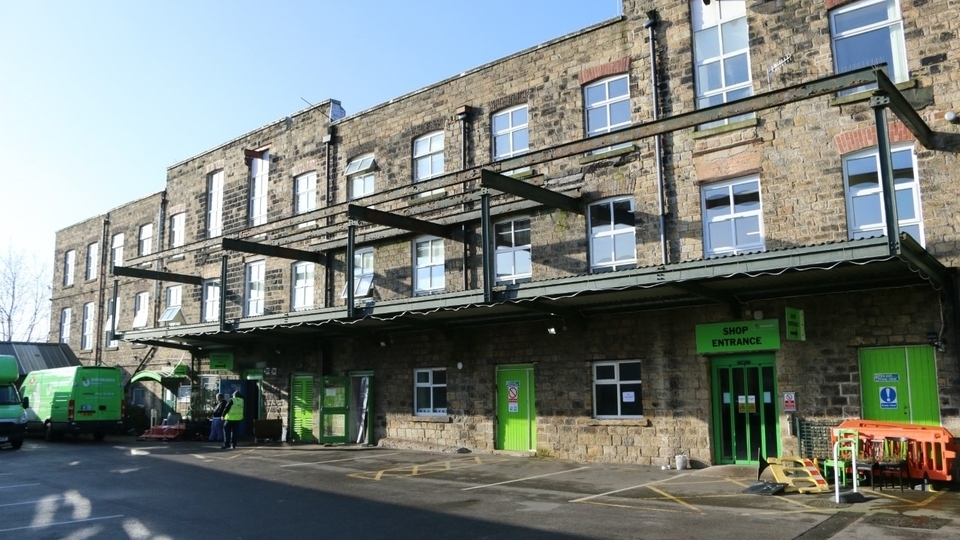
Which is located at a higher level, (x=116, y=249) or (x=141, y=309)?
(x=116, y=249)

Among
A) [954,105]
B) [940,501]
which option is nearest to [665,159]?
[954,105]

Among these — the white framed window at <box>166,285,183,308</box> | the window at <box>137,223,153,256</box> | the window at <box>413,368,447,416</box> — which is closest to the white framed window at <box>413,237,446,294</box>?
the window at <box>413,368,447,416</box>

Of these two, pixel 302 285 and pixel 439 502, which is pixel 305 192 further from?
pixel 439 502

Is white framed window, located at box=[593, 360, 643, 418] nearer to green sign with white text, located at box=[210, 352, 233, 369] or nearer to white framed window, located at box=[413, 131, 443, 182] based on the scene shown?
white framed window, located at box=[413, 131, 443, 182]

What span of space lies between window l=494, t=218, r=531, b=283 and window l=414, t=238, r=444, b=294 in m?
1.83

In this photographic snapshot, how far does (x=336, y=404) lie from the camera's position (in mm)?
20875

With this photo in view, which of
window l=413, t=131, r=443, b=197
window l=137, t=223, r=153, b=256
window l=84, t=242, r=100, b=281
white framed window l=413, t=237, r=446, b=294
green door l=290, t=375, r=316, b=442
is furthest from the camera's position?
window l=84, t=242, r=100, b=281

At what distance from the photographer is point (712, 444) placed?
47.5 ft

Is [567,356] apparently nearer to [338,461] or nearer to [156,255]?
[338,461]

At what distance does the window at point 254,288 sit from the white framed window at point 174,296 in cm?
416

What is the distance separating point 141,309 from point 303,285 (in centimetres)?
1025

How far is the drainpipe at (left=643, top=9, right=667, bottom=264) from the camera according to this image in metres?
15.3

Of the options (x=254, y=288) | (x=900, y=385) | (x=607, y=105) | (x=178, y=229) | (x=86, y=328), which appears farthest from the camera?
(x=86, y=328)

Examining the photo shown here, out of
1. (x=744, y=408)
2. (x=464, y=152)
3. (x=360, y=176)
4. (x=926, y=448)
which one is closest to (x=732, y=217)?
(x=744, y=408)
